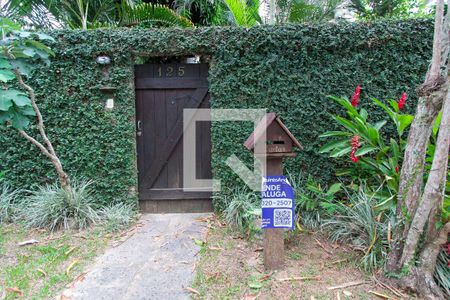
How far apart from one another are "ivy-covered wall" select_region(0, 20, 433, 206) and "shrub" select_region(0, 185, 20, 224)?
0.14 m

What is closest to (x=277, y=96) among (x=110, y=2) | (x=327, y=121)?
(x=327, y=121)

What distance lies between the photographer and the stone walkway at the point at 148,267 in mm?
2246

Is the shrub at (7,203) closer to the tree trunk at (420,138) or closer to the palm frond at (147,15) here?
the palm frond at (147,15)

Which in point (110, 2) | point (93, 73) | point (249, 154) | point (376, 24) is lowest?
point (249, 154)

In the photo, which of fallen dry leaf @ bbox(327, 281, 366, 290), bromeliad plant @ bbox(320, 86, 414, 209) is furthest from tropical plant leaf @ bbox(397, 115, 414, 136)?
fallen dry leaf @ bbox(327, 281, 366, 290)

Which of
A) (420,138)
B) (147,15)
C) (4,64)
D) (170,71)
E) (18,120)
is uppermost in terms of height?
(147,15)

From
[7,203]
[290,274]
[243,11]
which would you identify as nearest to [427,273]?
[290,274]

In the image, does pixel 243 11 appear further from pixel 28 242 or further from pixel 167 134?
pixel 28 242

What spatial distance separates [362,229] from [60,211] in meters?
3.16

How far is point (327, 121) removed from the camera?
3541 mm

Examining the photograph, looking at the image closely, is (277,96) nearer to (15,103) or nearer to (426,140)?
(426,140)

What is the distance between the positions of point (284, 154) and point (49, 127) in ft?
9.60

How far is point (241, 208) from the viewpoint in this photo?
329 centimetres

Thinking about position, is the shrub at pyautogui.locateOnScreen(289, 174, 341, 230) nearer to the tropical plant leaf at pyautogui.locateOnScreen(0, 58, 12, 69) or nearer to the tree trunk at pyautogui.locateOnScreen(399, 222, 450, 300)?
the tree trunk at pyautogui.locateOnScreen(399, 222, 450, 300)
